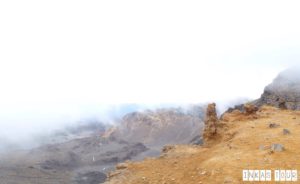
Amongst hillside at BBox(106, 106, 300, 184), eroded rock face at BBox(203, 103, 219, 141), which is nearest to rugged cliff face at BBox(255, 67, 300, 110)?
eroded rock face at BBox(203, 103, 219, 141)

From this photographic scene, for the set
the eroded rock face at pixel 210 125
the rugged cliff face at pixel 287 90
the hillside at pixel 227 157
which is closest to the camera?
the hillside at pixel 227 157

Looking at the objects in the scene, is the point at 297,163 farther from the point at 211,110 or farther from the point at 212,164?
the point at 211,110

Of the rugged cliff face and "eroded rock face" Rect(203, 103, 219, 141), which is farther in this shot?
the rugged cliff face

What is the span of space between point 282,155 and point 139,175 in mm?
9317

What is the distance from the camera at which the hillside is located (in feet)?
86.9

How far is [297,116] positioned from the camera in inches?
1592

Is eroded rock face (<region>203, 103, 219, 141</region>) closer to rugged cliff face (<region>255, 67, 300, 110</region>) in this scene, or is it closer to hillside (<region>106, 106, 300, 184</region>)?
hillside (<region>106, 106, 300, 184</region>)

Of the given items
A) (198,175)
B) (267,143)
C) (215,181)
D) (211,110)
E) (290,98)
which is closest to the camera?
(215,181)

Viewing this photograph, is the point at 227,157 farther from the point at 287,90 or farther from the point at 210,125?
the point at 287,90

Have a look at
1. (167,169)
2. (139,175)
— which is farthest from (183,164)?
(139,175)

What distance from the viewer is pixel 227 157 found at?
28.2 metres

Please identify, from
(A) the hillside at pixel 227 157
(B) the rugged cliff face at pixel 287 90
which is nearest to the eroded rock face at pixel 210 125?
(A) the hillside at pixel 227 157

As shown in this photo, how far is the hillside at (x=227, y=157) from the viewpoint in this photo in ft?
86.9

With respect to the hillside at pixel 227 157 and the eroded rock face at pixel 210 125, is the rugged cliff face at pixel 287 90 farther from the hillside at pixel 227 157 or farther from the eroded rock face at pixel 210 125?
the hillside at pixel 227 157
